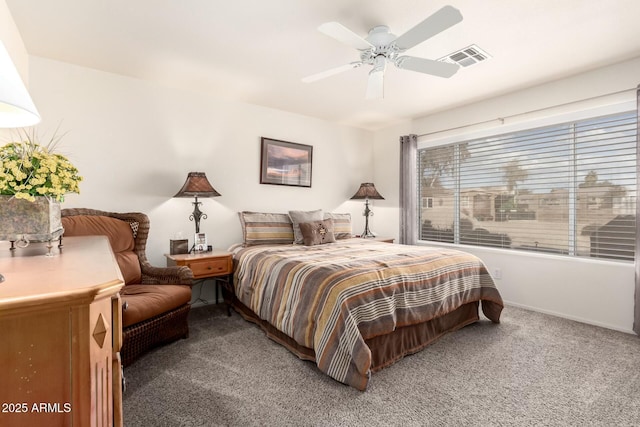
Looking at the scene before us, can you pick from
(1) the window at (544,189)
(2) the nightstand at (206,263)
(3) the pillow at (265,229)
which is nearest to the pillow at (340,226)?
(3) the pillow at (265,229)

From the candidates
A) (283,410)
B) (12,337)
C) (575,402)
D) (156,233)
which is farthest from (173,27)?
(575,402)

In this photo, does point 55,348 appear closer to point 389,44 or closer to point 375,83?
point 389,44

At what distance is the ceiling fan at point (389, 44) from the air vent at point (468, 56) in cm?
48

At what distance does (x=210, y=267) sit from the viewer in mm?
3104

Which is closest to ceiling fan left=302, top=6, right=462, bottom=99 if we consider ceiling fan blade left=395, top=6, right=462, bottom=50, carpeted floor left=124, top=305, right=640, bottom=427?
ceiling fan blade left=395, top=6, right=462, bottom=50

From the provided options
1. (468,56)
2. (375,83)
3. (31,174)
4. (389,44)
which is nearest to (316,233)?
(375,83)

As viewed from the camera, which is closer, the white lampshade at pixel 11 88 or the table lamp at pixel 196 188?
the white lampshade at pixel 11 88

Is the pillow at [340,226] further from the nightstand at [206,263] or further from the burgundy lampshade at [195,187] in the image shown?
the burgundy lampshade at [195,187]

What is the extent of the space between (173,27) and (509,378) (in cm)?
346

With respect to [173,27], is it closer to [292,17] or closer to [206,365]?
[292,17]

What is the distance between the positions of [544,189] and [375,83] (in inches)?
92.0

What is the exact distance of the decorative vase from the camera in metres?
1.13

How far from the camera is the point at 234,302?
3393 millimetres

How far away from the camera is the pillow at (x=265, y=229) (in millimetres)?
3621
